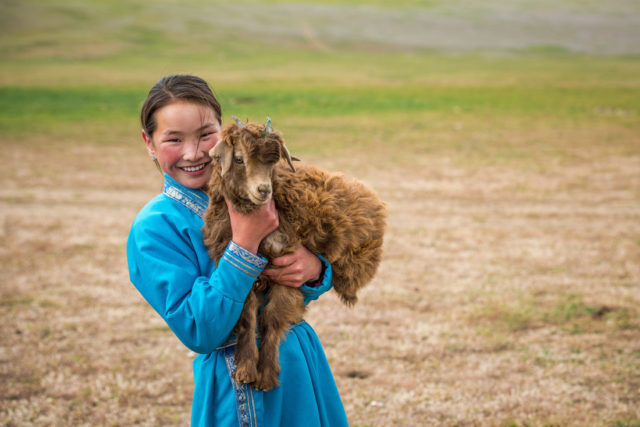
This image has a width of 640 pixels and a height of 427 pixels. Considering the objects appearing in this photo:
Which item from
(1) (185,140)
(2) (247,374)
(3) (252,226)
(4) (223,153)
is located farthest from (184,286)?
(1) (185,140)

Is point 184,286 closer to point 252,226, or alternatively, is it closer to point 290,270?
point 252,226

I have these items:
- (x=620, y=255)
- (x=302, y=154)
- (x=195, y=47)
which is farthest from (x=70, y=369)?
(x=195, y=47)

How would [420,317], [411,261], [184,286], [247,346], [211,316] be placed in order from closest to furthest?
[211,316], [184,286], [247,346], [420,317], [411,261]

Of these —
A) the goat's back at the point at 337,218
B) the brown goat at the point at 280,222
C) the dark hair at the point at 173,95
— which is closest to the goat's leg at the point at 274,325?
the brown goat at the point at 280,222

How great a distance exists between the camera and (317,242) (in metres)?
2.96

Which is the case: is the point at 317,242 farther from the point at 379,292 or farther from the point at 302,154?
the point at 302,154

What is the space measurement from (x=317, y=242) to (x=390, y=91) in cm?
3569

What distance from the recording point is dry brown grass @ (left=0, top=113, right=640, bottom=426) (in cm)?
537

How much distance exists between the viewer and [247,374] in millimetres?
2588

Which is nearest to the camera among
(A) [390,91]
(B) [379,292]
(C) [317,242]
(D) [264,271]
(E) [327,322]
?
(D) [264,271]

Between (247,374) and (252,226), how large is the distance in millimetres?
673

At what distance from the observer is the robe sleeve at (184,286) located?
2408mm

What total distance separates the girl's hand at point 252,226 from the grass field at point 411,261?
323 cm

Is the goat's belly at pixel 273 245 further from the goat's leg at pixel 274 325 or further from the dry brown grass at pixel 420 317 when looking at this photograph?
the dry brown grass at pixel 420 317
